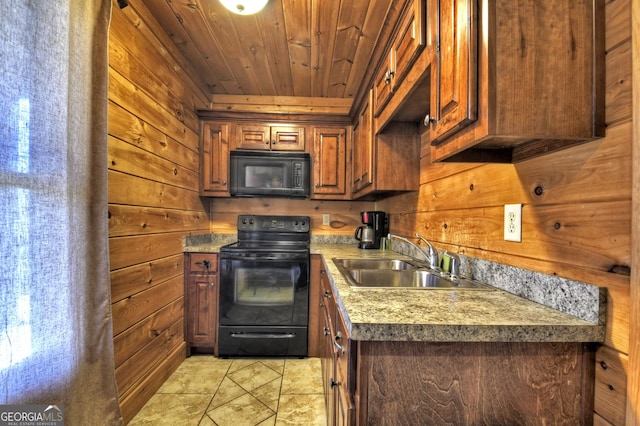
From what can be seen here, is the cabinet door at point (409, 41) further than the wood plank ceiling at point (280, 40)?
No

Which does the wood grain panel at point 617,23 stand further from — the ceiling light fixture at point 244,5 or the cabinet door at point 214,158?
the cabinet door at point 214,158

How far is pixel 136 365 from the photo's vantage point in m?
1.50

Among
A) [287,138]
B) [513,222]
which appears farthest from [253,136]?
[513,222]

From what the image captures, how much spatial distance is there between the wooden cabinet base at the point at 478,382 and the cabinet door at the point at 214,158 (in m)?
2.22

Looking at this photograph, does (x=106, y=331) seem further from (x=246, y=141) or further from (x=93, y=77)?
(x=246, y=141)

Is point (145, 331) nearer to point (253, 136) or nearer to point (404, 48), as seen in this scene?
point (253, 136)

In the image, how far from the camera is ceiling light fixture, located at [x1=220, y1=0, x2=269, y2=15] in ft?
4.80

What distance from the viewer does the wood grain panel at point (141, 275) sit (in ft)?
4.34

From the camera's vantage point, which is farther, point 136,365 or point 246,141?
point 246,141

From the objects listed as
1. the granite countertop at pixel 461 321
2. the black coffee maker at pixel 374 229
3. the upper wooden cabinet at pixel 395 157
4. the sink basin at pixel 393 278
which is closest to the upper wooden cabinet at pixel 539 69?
the granite countertop at pixel 461 321

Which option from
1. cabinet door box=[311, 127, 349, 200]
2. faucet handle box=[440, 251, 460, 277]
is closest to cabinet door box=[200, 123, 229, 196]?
cabinet door box=[311, 127, 349, 200]

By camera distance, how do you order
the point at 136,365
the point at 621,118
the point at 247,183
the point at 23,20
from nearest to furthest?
the point at 621,118
the point at 23,20
the point at 136,365
the point at 247,183

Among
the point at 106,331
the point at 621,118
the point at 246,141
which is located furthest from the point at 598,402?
the point at 246,141

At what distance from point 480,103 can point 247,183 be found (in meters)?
2.10
